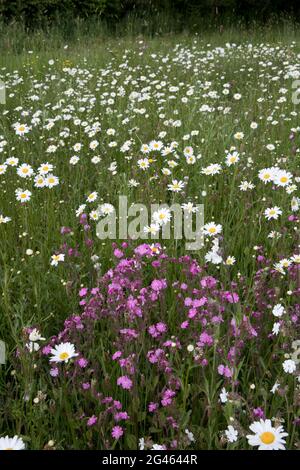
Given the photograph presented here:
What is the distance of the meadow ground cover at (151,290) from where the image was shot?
154cm

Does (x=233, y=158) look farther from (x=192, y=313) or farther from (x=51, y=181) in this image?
(x=192, y=313)

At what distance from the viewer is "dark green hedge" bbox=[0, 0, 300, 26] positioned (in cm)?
934

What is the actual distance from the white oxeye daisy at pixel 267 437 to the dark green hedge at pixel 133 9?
863 centimetres

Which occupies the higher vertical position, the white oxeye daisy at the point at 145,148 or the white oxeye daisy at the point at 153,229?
the white oxeye daisy at the point at 145,148

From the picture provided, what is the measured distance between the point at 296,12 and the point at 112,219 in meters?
10.8

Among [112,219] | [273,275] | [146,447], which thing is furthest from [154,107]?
[146,447]

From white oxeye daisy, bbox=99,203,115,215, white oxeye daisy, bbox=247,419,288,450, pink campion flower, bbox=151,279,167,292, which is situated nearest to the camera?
white oxeye daisy, bbox=247,419,288,450

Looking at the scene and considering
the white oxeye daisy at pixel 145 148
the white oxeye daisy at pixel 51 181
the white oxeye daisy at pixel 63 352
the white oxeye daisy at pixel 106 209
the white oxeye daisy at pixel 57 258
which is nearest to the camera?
the white oxeye daisy at pixel 63 352

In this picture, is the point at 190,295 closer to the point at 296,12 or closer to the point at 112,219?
the point at 112,219

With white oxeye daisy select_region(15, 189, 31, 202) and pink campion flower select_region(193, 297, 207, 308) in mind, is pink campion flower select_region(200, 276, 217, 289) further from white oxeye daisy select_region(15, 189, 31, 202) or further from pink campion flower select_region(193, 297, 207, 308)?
white oxeye daisy select_region(15, 189, 31, 202)

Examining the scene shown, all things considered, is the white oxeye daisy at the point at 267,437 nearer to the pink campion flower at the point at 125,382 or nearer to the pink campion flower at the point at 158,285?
the pink campion flower at the point at 125,382

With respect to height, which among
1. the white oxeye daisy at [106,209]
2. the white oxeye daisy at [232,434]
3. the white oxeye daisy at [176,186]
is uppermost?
the white oxeye daisy at [176,186]

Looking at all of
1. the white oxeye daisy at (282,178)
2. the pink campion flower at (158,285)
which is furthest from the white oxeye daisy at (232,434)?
the white oxeye daisy at (282,178)

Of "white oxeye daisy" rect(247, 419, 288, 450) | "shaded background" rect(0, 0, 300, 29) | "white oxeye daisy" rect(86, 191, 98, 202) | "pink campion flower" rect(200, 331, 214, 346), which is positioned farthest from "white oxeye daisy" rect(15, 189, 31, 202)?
"shaded background" rect(0, 0, 300, 29)
